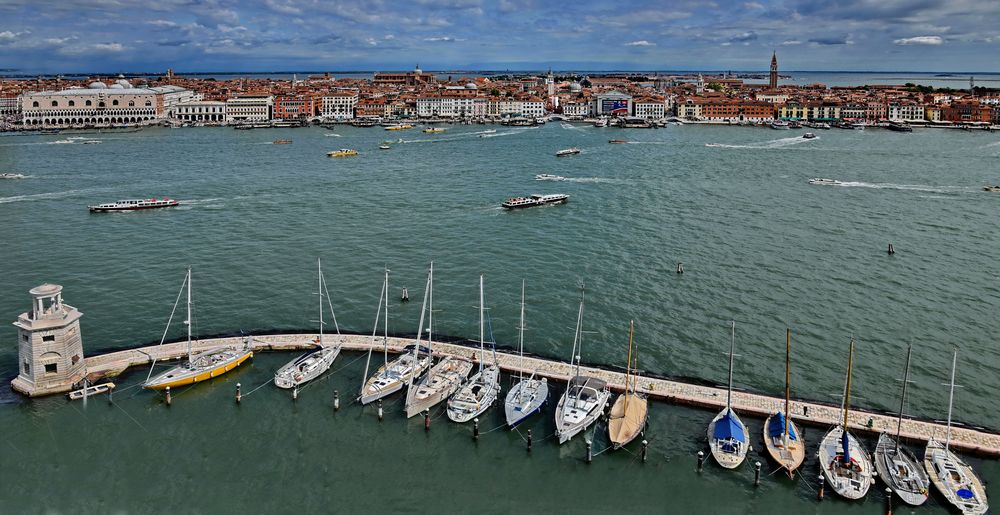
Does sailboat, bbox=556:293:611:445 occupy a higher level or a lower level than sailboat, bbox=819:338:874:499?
higher

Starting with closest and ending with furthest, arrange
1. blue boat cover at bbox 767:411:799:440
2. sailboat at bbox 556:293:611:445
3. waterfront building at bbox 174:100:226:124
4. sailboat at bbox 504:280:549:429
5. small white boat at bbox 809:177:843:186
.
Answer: blue boat cover at bbox 767:411:799:440
sailboat at bbox 556:293:611:445
sailboat at bbox 504:280:549:429
small white boat at bbox 809:177:843:186
waterfront building at bbox 174:100:226:124

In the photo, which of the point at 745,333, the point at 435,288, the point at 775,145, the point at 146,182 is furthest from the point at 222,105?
the point at 745,333

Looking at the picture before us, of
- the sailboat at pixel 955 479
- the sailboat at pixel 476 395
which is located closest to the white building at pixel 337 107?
the sailboat at pixel 476 395

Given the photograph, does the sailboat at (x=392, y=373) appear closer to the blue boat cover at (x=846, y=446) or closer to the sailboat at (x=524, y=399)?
the sailboat at (x=524, y=399)

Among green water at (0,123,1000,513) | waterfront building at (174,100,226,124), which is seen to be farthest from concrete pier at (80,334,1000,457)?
waterfront building at (174,100,226,124)

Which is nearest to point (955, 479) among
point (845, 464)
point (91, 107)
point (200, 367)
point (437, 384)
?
point (845, 464)

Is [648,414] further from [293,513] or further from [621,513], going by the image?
[293,513]

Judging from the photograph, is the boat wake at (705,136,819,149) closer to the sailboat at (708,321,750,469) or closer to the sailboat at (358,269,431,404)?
the sailboat at (358,269,431,404)
